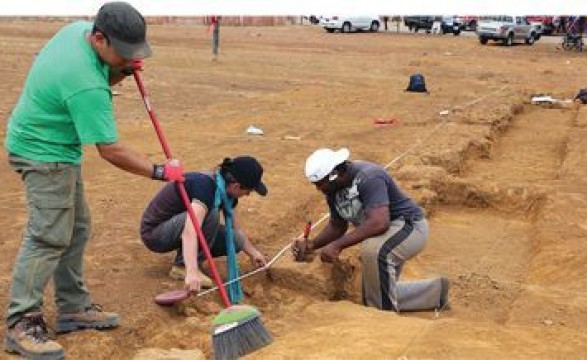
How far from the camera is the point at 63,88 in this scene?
3645 millimetres

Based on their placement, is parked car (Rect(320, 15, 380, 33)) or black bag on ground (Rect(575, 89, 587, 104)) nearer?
black bag on ground (Rect(575, 89, 587, 104))

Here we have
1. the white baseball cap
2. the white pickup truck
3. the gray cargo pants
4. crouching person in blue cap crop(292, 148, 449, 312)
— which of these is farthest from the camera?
the white pickup truck

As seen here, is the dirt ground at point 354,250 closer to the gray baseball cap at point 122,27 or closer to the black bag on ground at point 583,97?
the black bag on ground at point 583,97

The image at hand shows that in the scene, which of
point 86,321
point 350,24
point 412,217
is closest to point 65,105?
point 86,321

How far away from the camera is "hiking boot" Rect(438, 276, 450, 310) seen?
18.2ft

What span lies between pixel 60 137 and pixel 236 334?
132 centimetres

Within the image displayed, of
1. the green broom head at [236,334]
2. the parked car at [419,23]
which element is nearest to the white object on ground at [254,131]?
the green broom head at [236,334]

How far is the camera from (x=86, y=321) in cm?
432

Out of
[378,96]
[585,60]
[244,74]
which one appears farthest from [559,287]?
[585,60]

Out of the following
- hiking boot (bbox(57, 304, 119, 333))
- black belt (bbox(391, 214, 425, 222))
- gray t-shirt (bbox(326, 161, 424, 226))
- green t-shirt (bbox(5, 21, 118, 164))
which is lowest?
hiking boot (bbox(57, 304, 119, 333))

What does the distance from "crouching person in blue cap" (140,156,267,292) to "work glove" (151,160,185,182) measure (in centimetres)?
56

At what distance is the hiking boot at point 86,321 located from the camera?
14.1ft

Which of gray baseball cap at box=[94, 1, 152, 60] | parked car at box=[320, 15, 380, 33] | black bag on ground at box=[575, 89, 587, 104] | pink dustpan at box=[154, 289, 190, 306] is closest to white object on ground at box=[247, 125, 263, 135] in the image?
pink dustpan at box=[154, 289, 190, 306]

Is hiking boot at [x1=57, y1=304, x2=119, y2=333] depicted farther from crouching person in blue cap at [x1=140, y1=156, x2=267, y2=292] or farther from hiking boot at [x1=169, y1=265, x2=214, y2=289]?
hiking boot at [x1=169, y1=265, x2=214, y2=289]
